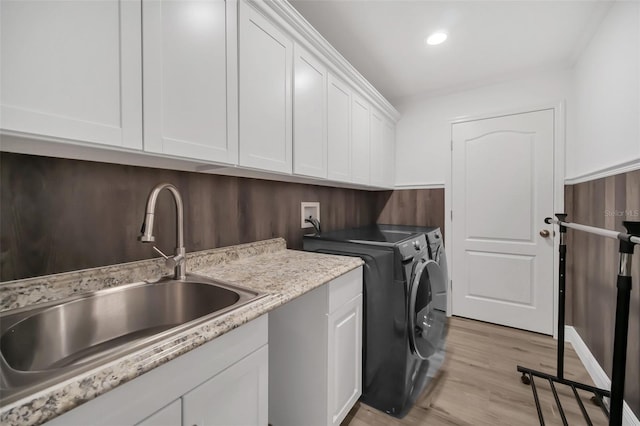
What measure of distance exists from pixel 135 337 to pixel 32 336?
27cm

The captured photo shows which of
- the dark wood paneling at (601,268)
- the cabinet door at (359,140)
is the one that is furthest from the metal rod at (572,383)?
the cabinet door at (359,140)

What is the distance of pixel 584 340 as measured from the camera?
1.98 m

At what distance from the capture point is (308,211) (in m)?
2.06

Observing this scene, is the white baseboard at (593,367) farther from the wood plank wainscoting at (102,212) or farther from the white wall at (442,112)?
the wood plank wainscoting at (102,212)

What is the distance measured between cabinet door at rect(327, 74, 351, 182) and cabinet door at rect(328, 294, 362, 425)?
887 millimetres

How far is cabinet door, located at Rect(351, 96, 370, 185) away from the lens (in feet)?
6.83

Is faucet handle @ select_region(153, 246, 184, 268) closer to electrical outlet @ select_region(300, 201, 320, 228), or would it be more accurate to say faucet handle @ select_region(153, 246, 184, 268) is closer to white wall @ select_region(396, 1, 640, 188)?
electrical outlet @ select_region(300, 201, 320, 228)

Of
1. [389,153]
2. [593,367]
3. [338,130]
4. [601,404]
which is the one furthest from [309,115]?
[593,367]

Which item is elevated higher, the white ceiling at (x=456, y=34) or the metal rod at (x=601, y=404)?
the white ceiling at (x=456, y=34)

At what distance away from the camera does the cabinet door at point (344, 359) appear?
48.7 inches

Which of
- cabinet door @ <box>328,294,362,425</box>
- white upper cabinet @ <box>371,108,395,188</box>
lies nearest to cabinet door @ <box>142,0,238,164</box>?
cabinet door @ <box>328,294,362,425</box>

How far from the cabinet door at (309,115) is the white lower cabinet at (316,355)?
2.27 ft

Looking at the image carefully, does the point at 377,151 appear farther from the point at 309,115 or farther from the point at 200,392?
the point at 200,392

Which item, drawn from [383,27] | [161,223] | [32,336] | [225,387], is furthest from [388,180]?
[32,336]
